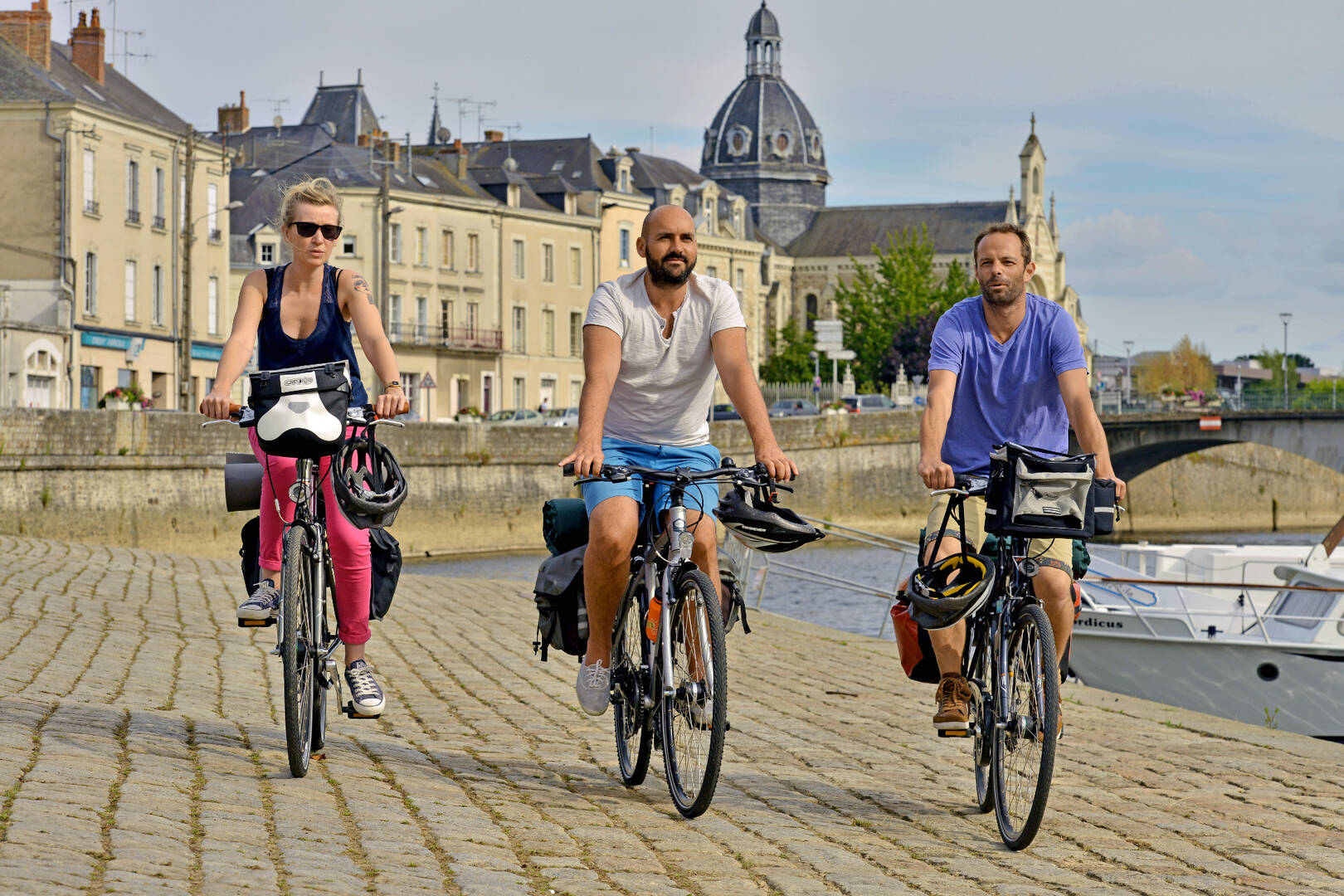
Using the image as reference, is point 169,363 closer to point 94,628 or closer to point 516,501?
point 516,501

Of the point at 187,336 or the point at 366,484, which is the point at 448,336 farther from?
the point at 366,484

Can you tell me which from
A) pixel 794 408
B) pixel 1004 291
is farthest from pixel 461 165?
pixel 1004 291

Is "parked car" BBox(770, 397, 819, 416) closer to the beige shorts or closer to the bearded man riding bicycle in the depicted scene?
the beige shorts

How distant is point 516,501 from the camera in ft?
148

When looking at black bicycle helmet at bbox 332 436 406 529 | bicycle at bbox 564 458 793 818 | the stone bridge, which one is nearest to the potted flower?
black bicycle helmet at bbox 332 436 406 529

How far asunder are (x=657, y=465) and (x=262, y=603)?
1.39m

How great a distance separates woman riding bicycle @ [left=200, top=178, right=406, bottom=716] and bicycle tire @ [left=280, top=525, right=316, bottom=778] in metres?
0.23

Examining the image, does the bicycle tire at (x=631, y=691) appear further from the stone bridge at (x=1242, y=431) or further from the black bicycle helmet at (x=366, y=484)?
the stone bridge at (x=1242, y=431)

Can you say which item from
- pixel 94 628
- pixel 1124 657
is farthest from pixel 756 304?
pixel 94 628

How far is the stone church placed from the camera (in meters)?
127

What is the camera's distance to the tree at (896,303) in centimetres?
8712

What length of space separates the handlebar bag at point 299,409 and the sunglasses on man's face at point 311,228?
56cm

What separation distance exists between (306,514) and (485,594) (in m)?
9.76

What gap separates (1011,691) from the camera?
5328 mm
